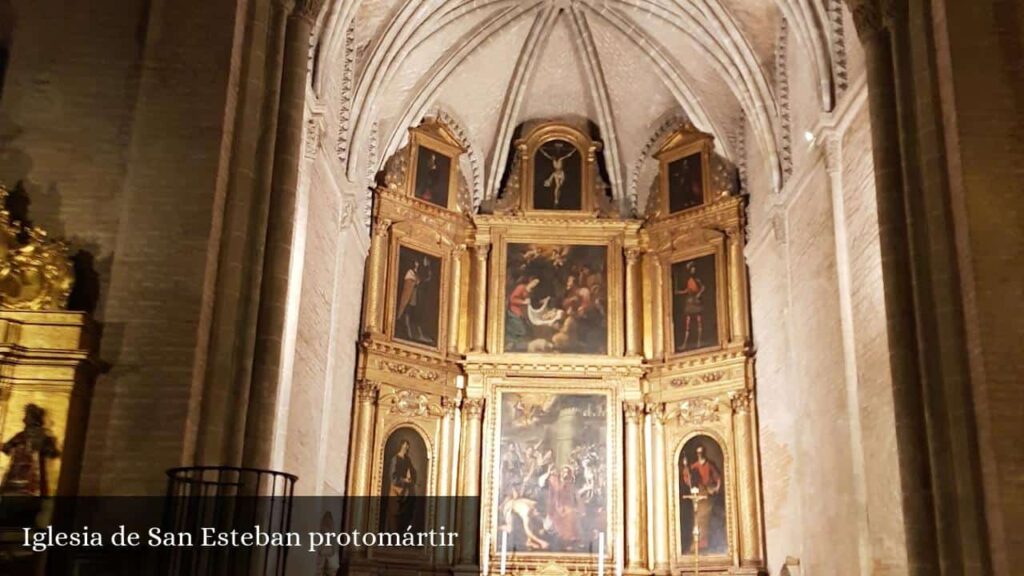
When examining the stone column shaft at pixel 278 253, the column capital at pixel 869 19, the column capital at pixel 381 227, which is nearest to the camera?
the stone column shaft at pixel 278 253

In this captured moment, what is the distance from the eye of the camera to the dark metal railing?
9.57 metres

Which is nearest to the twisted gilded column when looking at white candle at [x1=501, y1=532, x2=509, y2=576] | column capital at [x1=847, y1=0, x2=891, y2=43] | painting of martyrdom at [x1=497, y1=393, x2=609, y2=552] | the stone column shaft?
the stone column shaft

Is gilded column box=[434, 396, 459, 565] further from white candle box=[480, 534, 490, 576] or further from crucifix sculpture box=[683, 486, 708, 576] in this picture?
crucifix sculpture box=[683, 486, 708, 576]

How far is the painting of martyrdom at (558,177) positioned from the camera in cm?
2348

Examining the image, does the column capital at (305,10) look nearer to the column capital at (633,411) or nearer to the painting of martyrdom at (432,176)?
the painting of martyrdom at (432,176)

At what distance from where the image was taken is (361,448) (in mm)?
19969

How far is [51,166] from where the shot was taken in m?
11.6

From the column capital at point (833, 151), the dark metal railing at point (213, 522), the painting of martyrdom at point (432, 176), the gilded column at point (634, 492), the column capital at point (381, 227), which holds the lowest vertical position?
the dark metal railing at point (213, 522)

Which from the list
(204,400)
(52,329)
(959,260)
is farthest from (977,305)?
(52,329)

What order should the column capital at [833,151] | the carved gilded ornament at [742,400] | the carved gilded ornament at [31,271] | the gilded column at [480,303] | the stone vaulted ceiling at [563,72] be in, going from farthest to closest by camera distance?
the gilded column at [480,303]
the carved gilded ornament at [742,400]
the stone vaulted ceiling at [563,72]
the column capital at [833,151]
the carved gilded ornament at [31,271]

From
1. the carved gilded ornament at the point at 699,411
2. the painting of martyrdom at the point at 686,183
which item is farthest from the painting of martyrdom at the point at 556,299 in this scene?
the carved gilded ornament at the point at 699,411

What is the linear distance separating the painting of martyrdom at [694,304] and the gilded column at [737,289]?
386 millimetres

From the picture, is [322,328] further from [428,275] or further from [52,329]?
[52,329]

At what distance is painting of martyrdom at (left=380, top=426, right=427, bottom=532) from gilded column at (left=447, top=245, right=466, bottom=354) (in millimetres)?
2024
